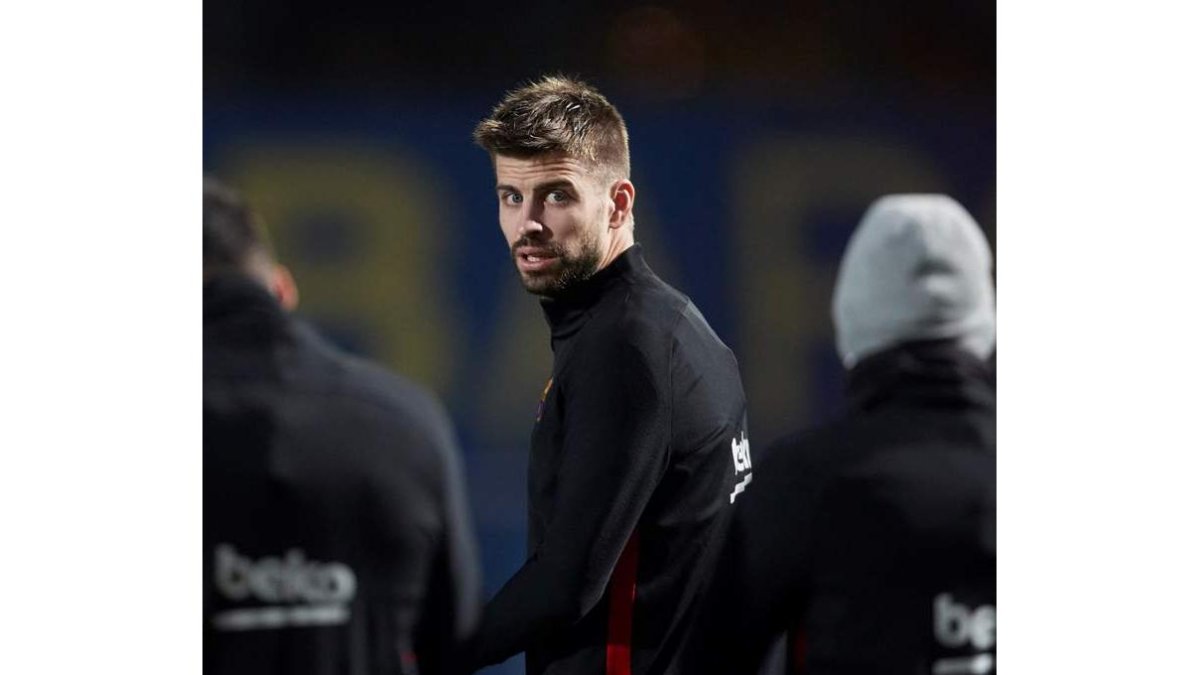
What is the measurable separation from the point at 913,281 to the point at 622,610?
82cm

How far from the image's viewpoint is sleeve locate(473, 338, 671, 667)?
276cm

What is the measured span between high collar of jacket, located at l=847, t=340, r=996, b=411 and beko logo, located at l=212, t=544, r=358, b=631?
39.9 inches

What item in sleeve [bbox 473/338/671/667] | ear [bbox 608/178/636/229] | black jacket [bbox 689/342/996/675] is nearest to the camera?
sleeve [bbox 473/338/671/667]

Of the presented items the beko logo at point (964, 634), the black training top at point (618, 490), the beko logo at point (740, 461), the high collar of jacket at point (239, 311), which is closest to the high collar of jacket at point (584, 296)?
the black training top at point (618, 490)

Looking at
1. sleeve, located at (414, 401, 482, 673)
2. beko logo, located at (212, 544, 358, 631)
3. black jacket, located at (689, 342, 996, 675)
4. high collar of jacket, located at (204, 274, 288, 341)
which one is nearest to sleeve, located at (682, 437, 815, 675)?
black jacket, located at (689, 342, 996, 675)

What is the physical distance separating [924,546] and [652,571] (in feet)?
1.86

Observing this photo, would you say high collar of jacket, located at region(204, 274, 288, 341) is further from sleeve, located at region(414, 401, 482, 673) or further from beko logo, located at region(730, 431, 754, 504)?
beko logo, located at region(730, 431, 754, 504)

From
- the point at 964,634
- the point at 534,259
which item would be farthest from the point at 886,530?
the point at 534,259

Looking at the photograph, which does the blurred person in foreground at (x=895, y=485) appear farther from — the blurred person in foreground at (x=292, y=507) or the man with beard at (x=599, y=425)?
the blurred person in foreground at (x=292, y=507)

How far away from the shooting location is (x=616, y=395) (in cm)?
277

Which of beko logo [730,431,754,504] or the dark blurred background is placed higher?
the dark blurred background

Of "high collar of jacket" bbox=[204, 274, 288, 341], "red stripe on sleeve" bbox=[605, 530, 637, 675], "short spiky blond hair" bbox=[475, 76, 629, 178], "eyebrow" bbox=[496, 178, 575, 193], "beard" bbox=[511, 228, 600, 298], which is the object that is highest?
"short spiky blond hair" bbox=[475, 76, 629, 178]

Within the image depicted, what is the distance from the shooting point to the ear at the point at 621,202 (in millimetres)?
2879

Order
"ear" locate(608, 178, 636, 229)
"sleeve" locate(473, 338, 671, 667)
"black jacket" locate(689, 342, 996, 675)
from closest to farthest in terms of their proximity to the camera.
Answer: "sleeve" locate(473, 338, 671, 667), "ear" locate(608, 178, 636, 229), "black jacket" locate(689, 342, 996, 675)
